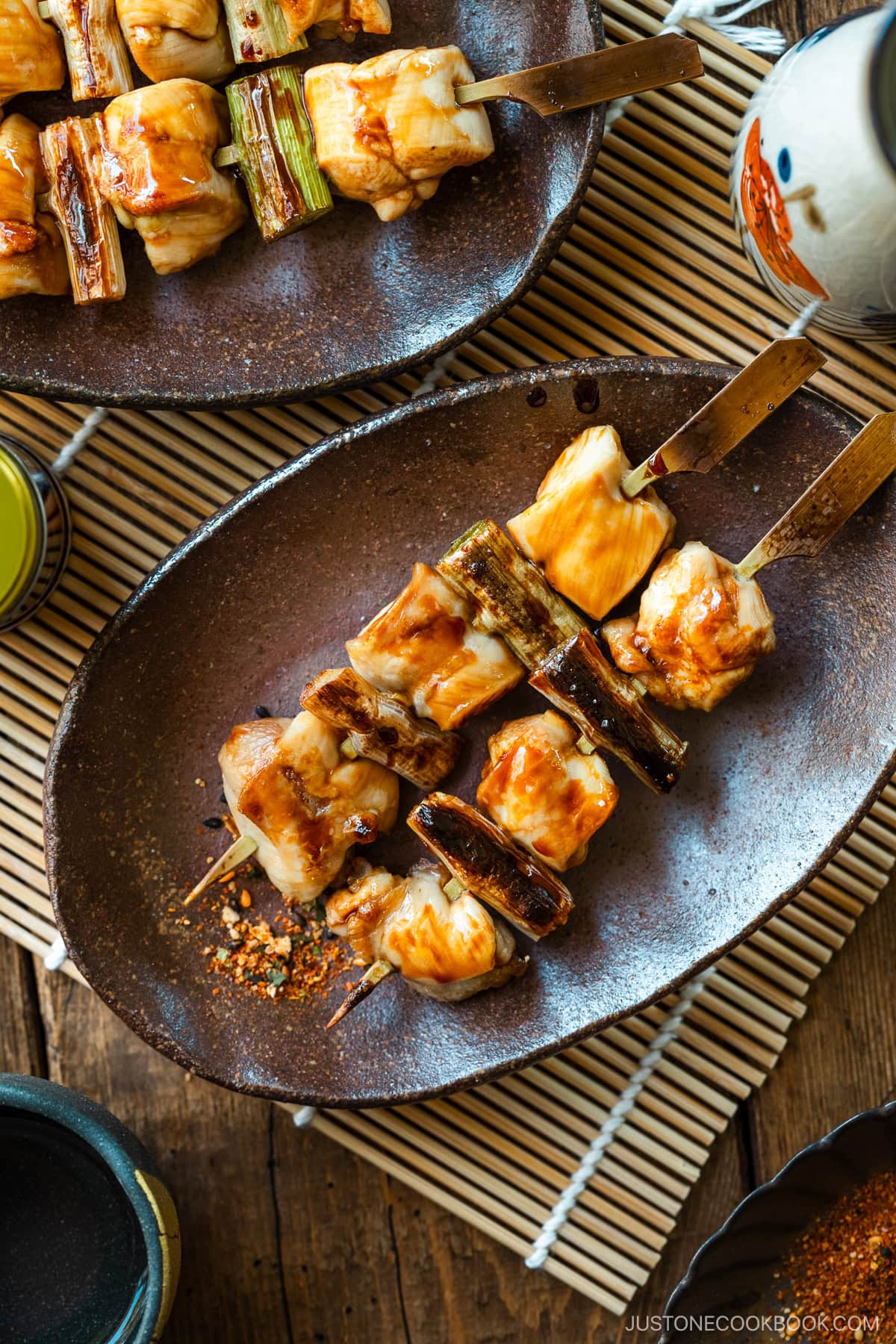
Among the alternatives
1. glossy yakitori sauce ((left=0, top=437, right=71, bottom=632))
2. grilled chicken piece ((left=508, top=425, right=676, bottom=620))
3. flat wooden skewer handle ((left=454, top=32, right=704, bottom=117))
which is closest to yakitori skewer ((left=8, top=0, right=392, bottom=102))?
flat wooden skewer handle ((left=454, top=32, right=704, bottom=117))

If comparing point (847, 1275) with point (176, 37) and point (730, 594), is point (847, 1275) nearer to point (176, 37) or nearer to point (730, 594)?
point (730, 594)

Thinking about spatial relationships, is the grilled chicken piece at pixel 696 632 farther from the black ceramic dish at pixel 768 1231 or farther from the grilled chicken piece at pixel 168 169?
the grilled chicken piece at pixel 168 169

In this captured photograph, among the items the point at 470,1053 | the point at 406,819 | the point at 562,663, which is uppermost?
the point at 562,663

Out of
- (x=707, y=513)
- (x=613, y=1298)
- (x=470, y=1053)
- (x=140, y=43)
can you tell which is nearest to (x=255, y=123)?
(x=140, y=43)

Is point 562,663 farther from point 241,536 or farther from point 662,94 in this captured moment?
point 662,94

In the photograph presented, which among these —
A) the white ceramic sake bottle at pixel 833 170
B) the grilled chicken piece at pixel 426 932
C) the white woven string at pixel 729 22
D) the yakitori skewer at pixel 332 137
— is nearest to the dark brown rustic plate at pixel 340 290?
the yakitori skewer at pixel 332 137
